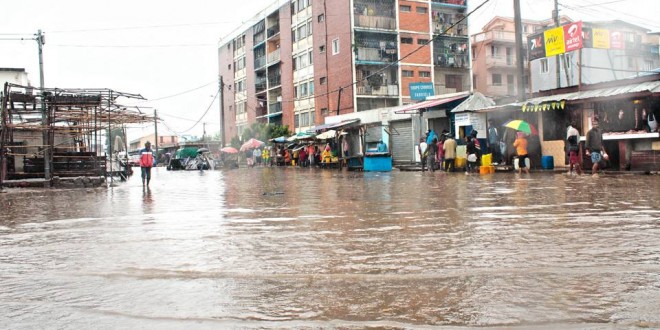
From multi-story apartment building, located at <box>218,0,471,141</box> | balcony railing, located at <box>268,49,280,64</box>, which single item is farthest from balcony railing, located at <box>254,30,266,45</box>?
balcony railing, located at <box>268,49,280,64</box>

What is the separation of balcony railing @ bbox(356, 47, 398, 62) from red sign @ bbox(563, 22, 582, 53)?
2666 cm

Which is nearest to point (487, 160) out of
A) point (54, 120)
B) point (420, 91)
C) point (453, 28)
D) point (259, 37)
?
point (420, 91)

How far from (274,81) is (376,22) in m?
17.7

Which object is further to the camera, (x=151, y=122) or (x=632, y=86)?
(x=151, y=122)

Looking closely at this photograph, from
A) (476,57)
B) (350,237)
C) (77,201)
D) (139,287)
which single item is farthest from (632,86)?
(476,57)

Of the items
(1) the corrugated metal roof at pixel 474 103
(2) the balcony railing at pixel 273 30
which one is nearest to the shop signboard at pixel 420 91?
(1) the corrugated metal roof at pixel 474 103

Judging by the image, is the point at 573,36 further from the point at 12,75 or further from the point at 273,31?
the point at 273,31

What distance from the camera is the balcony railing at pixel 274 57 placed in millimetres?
61719

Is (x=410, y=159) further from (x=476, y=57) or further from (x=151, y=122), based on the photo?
(x=476, y=57)

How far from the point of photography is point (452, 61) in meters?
52.5

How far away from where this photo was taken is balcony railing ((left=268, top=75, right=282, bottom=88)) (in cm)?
6219

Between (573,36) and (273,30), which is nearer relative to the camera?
(573,36)

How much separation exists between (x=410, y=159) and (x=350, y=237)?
26.5 meters

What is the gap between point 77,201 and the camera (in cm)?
1411
